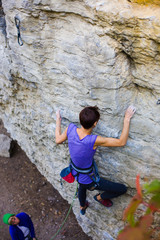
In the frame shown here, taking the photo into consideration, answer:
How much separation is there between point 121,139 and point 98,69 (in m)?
0.93

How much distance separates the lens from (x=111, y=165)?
3.68 metres

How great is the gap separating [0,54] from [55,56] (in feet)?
5.60

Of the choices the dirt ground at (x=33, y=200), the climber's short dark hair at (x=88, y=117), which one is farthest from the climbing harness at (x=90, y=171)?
the dirt ground at (x=33, y=200)

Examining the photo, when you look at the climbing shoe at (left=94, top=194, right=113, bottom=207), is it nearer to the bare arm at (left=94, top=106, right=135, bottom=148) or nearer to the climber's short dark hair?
the bare arm at (left=94, top=106, right=135, bottom=148)

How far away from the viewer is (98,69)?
3035 millimetres

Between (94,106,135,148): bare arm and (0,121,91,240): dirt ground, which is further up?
(94,106,135,148): bare arm

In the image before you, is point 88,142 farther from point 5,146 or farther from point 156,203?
point 5,146

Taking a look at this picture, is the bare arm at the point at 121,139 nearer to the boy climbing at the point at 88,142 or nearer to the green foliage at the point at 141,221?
the boy climbing at the point at 88,142

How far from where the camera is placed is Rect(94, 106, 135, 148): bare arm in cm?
297

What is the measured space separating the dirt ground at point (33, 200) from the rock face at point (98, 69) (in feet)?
Answer: 3.89

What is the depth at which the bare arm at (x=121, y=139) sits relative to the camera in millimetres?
2967

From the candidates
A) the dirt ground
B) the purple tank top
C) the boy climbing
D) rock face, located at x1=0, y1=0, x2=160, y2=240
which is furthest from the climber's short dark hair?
the dirt ground

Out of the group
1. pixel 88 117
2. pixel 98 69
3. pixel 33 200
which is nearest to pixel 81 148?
pixel 88 117

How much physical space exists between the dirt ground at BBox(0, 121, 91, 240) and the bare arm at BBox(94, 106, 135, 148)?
321cm
